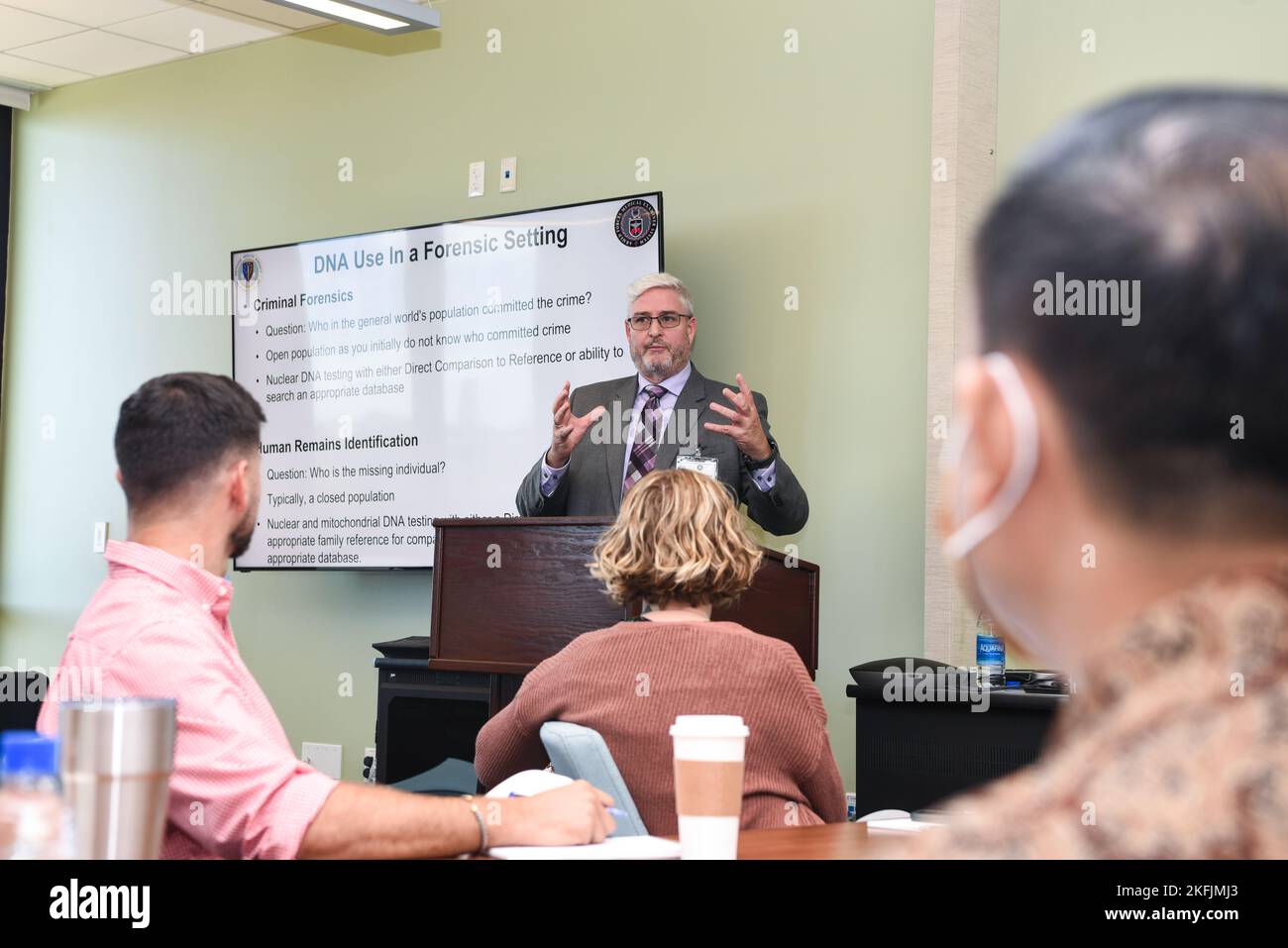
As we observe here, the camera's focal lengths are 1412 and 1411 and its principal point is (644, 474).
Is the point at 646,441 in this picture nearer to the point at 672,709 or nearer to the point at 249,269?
the point at 672,709

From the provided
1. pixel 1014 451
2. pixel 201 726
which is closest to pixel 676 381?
pixel 201 726

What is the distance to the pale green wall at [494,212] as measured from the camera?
4.14 m

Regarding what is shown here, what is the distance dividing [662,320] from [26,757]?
11.4ft

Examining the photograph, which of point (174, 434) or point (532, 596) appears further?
point (532, 596)

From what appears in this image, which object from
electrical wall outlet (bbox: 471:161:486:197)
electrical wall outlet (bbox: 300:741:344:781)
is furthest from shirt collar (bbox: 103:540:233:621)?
electrical wall outlet (bbox: 300:741:344:781)

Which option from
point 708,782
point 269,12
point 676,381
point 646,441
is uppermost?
point 269,12

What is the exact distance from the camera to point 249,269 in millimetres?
5477

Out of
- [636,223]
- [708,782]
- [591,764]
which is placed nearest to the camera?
[708,782]

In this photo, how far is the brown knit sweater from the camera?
6.45 feet

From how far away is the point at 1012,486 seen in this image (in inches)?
15.6

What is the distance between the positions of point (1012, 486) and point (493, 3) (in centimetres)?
512

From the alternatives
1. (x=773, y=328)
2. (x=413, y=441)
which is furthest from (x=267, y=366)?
(x=773, y=328)

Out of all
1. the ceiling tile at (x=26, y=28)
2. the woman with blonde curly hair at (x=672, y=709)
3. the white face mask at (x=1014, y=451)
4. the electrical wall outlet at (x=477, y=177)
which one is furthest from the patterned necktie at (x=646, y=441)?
the white face mask at (x=1014, y=451)

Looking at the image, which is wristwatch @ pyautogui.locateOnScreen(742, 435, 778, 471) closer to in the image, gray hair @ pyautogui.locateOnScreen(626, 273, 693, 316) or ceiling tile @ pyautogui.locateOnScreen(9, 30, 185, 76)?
gray hair @ pyautogui.locateOnScreen(626, 273, 693, 316)
